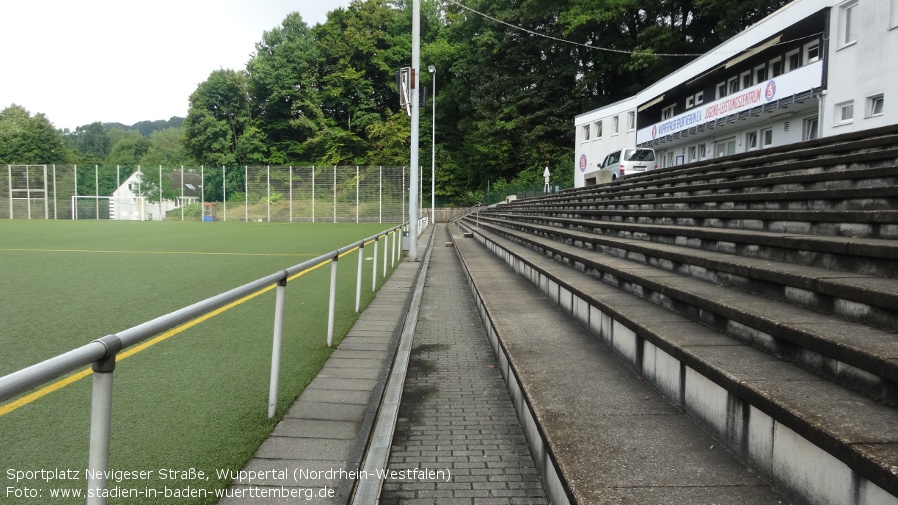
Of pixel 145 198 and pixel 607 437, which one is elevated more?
pixel 145 198

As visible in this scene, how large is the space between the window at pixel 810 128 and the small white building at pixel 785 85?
4 centimetres

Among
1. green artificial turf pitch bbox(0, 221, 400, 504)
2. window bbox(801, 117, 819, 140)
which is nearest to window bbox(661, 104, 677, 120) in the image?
window bbox(801, 117, 819, 140)

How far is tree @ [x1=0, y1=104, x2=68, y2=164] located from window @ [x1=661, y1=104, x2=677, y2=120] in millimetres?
88804

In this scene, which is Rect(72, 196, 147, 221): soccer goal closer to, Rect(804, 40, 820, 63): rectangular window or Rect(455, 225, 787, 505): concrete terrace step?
Rect(804, 40, 820, 63): rectangular window

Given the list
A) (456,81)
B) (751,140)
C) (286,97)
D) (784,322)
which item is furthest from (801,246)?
(286,97)

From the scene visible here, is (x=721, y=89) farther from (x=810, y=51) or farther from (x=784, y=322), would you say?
(x=784, y=322)

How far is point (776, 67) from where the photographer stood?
2239cm

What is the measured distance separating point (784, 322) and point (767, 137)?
22.6m

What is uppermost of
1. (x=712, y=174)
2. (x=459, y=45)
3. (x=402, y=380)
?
(x=459, y=45)

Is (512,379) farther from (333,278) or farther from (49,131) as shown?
(49,131)

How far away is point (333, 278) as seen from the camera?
591 cm

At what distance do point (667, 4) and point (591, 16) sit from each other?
5.93m

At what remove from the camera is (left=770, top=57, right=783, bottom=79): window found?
22.0 meters

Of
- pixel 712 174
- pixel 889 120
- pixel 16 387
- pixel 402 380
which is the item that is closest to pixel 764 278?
pixel 402 380
